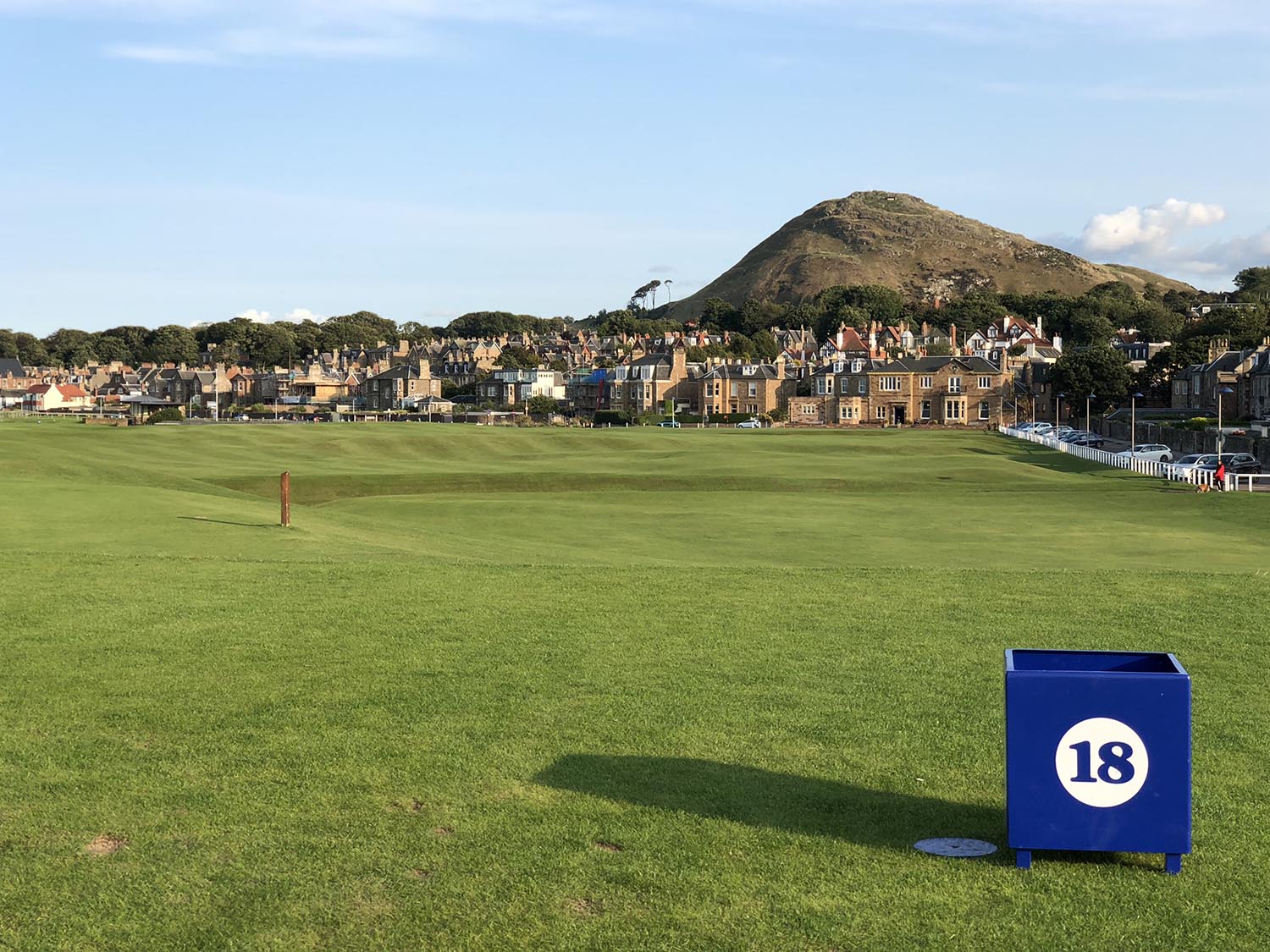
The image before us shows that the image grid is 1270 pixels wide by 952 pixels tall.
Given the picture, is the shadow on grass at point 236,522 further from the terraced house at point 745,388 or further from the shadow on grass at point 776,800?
the terraced house at point 745,388

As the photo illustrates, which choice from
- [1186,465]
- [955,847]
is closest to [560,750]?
[955,847]

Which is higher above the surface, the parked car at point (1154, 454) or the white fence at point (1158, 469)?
the parked car at point (1154, 454)

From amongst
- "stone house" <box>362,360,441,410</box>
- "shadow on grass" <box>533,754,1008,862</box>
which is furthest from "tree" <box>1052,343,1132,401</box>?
"shadow on grass" <box>533,754,1008,862</box>

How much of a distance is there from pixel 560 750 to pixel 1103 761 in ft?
15.1

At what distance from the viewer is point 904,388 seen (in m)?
155

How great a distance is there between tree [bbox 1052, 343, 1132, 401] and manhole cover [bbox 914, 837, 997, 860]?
135 meters

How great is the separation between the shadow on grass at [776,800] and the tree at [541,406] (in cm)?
16009

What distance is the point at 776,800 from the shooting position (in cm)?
983

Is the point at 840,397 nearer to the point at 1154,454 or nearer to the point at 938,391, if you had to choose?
the point at 938,391

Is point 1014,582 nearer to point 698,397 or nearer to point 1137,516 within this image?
point 1137,516

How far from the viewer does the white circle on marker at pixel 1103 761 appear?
323 inches

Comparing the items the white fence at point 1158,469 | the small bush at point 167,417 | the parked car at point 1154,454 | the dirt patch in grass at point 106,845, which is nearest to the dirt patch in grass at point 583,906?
the dirt patch in grass at point 106,845

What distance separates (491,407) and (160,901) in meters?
177

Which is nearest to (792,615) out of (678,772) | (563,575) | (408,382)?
(563,575)
